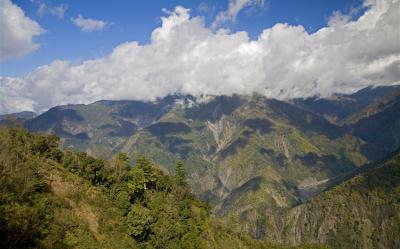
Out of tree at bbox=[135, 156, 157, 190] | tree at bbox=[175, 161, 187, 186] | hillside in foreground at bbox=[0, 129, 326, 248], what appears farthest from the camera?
tree at bbox=[175, 161, 187, 186]

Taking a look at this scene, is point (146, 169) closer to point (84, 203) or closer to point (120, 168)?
point (120, 168)

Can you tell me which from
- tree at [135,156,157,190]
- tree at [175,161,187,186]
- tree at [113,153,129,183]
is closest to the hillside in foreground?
tree at [113,153,129,183]

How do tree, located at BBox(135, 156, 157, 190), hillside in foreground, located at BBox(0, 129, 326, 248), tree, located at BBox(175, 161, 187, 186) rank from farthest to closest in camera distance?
1. tree, located at BBox(175, 161, 187, 186)
2. tree, located at BBox(135, 156, 157, 190)
3. hillside in foreground, located at BBox(0, 129, 326, 248)

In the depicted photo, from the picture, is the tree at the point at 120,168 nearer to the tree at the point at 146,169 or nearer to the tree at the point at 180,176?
the tree at the point at 146,169

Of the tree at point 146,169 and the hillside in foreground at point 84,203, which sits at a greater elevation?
the tree at point 146,169

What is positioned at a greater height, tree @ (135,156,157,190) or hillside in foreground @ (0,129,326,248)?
tree @ (135,156,157,190)

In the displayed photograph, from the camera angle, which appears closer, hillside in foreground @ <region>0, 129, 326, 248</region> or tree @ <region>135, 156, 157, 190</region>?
hillside in foreground @ <region>0, 129, 326, 248</region>

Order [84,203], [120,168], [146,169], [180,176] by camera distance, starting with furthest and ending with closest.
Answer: [180,176]
[146,169]
[120,168]
[84,203]

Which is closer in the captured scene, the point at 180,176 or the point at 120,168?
the point at 120,168

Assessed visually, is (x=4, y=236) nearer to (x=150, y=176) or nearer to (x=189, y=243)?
(x=189, y=243)

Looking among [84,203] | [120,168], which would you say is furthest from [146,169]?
[84,203]

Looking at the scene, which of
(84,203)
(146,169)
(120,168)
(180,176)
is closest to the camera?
(84,203)

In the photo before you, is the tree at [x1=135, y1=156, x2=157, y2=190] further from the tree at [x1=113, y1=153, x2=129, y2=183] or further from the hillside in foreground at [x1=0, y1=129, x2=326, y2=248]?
the tree at [x1=113, y1=153, x2=129, y2=183]

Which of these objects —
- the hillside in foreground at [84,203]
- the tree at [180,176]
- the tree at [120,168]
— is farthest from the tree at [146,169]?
the tree at [180,176]
